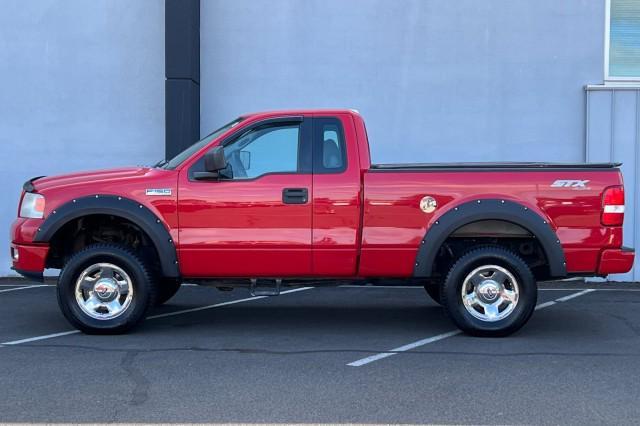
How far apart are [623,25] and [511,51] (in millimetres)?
1826

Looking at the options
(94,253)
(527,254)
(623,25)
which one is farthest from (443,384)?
(623,25)

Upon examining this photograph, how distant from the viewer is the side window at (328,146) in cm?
728

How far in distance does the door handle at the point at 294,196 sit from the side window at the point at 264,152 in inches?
8.6

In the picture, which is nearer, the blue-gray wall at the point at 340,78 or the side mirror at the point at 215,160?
the side mirror at the point at 215,160

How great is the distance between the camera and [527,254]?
25.1ft

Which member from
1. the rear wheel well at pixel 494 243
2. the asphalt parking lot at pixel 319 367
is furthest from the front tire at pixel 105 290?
the rear wheel well at pixel 494 243

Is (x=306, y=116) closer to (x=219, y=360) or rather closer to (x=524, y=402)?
(x=219, y=360)

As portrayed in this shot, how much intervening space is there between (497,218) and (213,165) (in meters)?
2.65

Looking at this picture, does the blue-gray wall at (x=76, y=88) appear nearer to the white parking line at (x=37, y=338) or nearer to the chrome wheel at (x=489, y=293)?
the white parking line at (x=37, y=338)

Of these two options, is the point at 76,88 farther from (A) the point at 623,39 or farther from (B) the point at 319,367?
(A) the point at 623,39

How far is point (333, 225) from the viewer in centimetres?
718

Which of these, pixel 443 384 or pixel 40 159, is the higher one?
pixel 40 159

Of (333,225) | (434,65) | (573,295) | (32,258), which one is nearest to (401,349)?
(333,225)

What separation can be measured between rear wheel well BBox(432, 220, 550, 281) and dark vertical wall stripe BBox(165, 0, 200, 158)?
17.2ft
